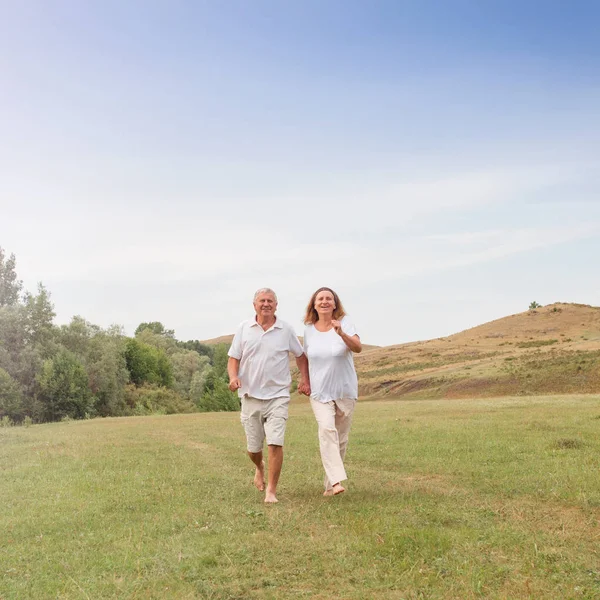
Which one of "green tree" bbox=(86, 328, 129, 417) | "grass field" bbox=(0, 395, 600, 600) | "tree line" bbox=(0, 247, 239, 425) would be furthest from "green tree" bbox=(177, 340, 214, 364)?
"grass field" bbox=(0, 395, 600, 600)

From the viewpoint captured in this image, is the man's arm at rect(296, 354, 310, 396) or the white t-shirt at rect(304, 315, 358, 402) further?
the man's arm at rect(296, 354, 310, 396)

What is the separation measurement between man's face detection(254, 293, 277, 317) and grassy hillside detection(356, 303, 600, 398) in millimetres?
41513

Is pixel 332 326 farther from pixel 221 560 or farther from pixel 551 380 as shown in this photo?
pixel 551 380

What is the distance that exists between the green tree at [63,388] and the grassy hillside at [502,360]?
26.4m

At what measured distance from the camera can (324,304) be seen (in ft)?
33.8

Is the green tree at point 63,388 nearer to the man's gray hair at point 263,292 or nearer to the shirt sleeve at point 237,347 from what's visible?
the shirt sleeve at point 237,347

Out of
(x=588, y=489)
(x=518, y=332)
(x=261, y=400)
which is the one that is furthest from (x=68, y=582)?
(x=518, y=332)

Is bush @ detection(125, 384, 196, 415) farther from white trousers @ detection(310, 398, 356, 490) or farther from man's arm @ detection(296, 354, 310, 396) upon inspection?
white trousers @ detection(310, 398, 356, 490)

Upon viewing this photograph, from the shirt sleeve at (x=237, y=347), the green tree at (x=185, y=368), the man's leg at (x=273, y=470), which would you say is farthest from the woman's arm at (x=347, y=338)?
the green tree at (x=185, y=368)

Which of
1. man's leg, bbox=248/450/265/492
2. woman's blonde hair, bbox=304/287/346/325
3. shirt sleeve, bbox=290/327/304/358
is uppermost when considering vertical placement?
woman's blonde hair, bbox=304/287/346/325

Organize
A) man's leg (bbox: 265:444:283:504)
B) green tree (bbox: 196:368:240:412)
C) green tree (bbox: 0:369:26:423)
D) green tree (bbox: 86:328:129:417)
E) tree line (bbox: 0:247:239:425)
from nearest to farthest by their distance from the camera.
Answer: man's leg (bbox: 265:444:283:504)
green tree (bbox: 0:369:26:423)
tree line (bbox: 0:247:239:425)
green tree (bbox: 86:328:129:417)
green tree (bbox: 196:368:240:412)

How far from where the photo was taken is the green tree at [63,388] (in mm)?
57500

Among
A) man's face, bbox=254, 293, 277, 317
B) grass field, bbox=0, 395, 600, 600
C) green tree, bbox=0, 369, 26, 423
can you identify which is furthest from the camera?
green tree, bbox=0, 369, 26, 423

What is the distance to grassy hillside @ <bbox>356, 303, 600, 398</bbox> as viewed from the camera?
5072cm
